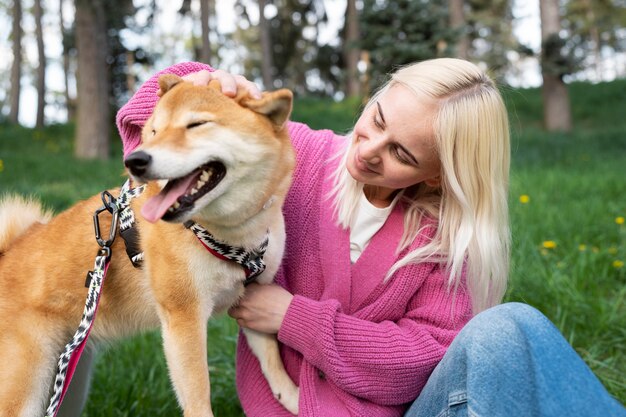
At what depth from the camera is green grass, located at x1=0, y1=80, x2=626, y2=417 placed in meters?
2.93

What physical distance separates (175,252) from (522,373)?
3.56 feet

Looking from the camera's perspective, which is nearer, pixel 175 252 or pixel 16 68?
pixel 175 252

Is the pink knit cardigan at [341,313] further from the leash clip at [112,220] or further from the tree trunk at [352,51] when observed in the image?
the tree trunk at [352,51]

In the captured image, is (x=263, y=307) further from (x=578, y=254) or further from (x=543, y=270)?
(x=578, y=254)

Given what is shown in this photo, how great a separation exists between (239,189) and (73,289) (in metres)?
0.72

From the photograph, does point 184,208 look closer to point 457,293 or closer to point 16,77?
point 457,293

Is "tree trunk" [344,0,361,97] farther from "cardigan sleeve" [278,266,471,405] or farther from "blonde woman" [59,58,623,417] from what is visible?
"cardigan sleeve" [278,266,471,405]

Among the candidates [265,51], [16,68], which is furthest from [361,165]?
[16,68]

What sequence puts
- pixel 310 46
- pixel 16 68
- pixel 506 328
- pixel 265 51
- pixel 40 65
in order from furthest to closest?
pixel 310 46, pixel 16 68, pixel 40 65, pixel 265 51, pixel 506 328

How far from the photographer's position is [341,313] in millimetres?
2100

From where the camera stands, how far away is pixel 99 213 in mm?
2080

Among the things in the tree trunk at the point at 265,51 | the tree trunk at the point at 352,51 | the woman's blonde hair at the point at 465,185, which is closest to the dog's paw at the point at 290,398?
the woman's blonde hair at the point at 465,185

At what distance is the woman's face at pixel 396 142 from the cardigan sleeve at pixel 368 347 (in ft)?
1.62

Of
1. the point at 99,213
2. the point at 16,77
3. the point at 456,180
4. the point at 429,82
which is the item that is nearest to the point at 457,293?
the point at 456,180
